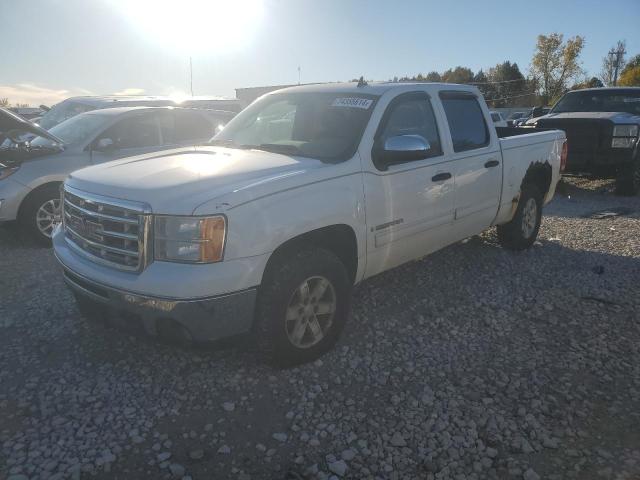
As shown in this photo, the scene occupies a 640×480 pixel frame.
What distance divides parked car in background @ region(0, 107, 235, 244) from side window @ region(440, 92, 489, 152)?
4099 millimetres

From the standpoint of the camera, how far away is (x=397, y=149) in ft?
12.0

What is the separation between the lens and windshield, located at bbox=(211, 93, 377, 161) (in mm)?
3783

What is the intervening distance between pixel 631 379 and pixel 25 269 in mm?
5656

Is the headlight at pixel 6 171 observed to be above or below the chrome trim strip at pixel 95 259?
above

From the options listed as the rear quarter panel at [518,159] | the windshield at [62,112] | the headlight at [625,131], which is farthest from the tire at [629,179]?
the windshield at [62,112]

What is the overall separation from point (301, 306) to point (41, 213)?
4.43 m

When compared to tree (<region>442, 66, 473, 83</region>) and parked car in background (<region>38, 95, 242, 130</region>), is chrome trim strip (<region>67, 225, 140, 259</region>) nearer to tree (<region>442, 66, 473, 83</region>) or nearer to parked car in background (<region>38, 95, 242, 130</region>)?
parked car in background (<region>38, 95, 242, 130</region>)

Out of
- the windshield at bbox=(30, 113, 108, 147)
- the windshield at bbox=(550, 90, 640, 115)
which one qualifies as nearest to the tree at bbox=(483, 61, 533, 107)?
the windshield at bbox=(550, 90, 640, 115)

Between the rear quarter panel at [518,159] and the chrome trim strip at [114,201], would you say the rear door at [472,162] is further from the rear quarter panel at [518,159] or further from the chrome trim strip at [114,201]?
the chrome trim strip at [114,201]

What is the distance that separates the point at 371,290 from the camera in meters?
4.87

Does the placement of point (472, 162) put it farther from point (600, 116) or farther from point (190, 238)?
point (600, 116)

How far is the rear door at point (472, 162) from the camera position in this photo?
462 centimetres

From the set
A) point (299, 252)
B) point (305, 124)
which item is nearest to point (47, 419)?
point (299, 252)

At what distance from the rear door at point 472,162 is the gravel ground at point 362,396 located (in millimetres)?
779
